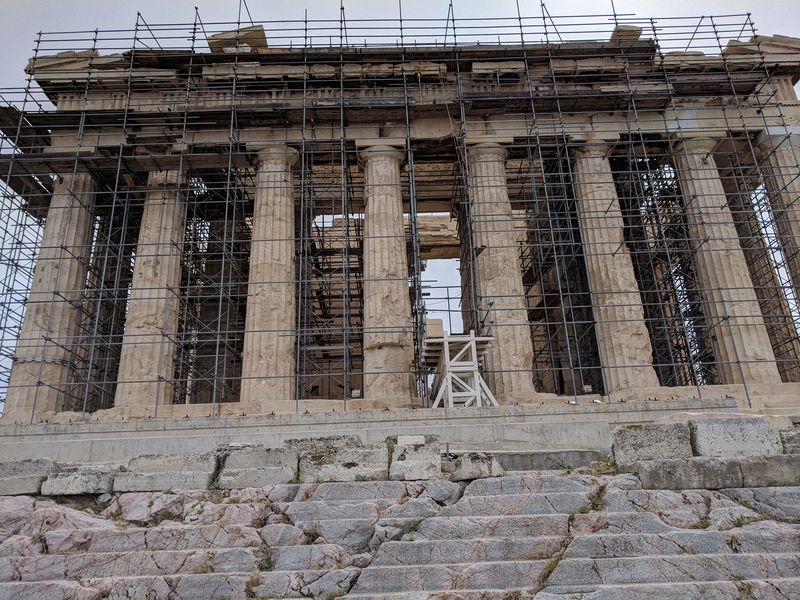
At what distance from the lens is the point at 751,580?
623 cm

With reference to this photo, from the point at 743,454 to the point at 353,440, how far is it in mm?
5103

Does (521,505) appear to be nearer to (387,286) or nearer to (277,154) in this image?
(387,286)

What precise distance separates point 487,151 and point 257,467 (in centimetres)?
1436

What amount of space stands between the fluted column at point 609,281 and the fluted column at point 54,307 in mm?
14173

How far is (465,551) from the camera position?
6.86m

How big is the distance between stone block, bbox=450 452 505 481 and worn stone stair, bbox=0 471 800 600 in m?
0.28

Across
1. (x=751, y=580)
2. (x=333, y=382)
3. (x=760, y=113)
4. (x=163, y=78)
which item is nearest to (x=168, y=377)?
(x=333, y=382)

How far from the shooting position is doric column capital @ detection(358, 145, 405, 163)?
2080 cm

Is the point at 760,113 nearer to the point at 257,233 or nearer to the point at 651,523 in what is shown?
the point at 257,233

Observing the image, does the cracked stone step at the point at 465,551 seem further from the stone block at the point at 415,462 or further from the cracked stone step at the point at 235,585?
the stone block at the point at 415,462

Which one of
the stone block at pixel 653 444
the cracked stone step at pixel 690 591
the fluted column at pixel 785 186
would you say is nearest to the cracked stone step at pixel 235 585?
the cracked stone step at pixel 690 591

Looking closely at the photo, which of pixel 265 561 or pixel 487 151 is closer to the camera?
pixel 265 561

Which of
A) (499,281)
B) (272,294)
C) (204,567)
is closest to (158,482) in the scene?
(204,567)

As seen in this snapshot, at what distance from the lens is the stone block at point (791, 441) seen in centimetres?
845
